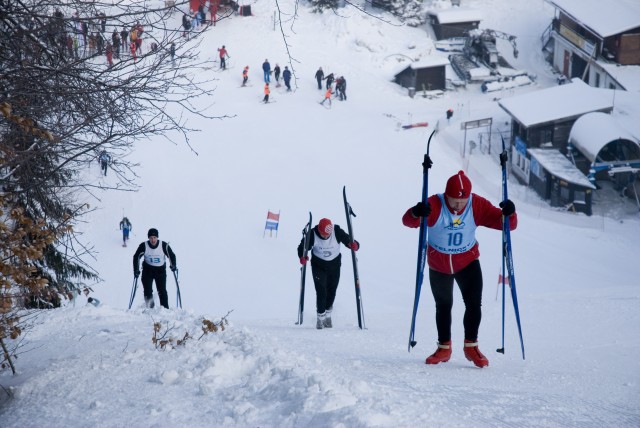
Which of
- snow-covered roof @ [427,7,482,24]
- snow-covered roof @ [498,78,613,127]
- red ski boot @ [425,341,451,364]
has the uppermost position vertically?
red ski boot @ [425,341,451,364]

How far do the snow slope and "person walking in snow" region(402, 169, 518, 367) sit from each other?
→ 57cm

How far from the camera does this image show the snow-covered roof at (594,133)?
2728 cm

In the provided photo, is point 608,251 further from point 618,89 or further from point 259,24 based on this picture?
point 259,24

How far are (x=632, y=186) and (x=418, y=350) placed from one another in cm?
2081

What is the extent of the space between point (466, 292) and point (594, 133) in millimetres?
22440

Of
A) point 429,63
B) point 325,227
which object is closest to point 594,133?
point 429,63

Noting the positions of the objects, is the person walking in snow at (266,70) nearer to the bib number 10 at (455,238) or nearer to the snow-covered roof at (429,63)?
the snow-covered roof at (429,63)

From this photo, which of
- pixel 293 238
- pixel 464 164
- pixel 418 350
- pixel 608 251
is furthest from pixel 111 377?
pixel 464 164

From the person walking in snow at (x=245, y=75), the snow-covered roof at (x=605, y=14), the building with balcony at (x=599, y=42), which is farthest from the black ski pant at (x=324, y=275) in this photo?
the snow-covered roof at (x=605, y=14)

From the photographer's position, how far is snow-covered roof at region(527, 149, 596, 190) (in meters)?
25.8

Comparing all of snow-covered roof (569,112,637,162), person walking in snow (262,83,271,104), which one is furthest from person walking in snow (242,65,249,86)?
snow-covered roof (569,112,637,162)

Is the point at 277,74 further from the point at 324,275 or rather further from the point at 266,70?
the point at 324,275

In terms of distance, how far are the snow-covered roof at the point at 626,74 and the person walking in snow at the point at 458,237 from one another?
94.9ft

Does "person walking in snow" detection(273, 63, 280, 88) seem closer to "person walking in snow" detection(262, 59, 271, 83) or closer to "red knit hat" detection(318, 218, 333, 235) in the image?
"person walking in snow" detection(262, 59, 271, 83)
